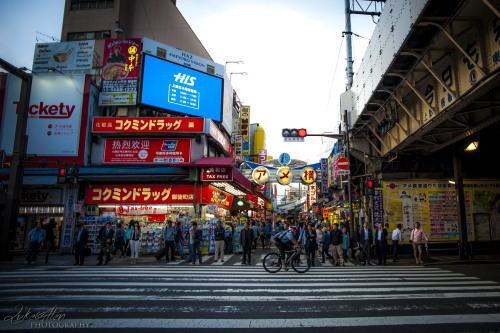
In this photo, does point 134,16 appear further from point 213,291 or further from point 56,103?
point 213,291

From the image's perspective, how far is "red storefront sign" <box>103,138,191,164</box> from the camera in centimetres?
2212

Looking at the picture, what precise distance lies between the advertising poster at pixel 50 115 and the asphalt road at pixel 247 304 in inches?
538

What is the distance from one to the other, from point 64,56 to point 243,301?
2693 centimetres

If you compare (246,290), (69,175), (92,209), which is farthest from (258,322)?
(92,209)

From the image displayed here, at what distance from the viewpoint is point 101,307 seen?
6.46m

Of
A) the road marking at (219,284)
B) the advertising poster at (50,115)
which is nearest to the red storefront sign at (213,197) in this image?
the advertising poster at (50,115)

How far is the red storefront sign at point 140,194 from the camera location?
70.4ft

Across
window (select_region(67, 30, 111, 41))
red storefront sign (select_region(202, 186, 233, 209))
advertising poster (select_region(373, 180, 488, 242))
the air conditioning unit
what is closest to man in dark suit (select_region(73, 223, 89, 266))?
the air conditioning unit

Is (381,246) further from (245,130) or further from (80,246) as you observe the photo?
(245,130)

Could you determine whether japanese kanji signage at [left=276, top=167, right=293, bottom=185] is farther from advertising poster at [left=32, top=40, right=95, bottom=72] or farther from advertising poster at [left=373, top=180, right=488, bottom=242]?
advertising poster at [left=32, top=40, right=95, bottom=72]

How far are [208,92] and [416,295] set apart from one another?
2209cm

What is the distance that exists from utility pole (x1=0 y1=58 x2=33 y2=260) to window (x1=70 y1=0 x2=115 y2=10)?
21577 millimetres

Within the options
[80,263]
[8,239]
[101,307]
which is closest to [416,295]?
[101,307]

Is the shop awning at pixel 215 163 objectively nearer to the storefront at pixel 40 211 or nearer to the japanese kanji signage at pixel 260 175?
the japanese kanji signage at pixel 260 175
